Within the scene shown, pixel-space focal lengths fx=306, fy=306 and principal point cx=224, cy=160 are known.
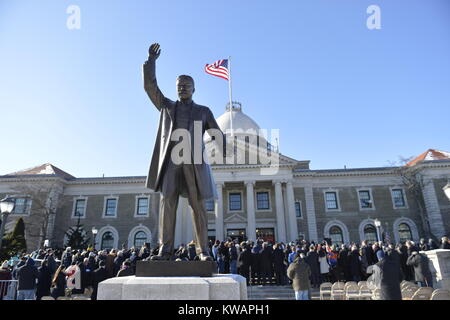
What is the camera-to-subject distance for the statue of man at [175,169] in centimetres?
378

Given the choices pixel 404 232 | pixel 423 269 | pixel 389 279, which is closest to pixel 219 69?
pixel 423 269

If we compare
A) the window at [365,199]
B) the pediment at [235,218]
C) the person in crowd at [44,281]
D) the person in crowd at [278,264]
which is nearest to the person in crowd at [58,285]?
the person in crowd at [44,281]

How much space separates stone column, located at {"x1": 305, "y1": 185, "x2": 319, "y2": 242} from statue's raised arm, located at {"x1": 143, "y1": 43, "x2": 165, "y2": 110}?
31923mm

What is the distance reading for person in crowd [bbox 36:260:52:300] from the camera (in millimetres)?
10031

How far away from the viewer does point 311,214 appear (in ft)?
112

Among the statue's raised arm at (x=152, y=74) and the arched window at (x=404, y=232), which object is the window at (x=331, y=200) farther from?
the statue's raised arm at (x=152, y=74)

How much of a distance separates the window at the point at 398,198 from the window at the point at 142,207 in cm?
2855

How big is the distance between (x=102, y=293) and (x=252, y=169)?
31.2 metres

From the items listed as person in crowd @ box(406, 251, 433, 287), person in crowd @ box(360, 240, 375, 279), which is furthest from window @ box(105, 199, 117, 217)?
person in crowd @ box(406, 251, 433, 287)

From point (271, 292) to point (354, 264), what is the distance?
398 cm

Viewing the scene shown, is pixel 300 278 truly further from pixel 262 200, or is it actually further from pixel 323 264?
pixel 262 200

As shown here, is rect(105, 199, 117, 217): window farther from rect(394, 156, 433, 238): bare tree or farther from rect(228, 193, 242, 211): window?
rect(394, 156, 433, 238): bare tree

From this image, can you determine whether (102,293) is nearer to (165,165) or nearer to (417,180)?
(165,165)
